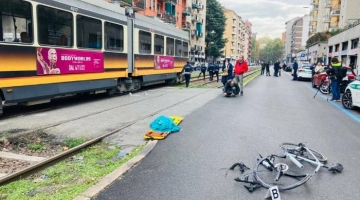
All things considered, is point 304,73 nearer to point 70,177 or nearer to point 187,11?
point 70,177

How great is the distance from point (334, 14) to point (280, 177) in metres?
60.4

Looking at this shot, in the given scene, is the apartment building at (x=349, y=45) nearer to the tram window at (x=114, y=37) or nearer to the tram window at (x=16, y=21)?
the tram window at (x=114, y=37)

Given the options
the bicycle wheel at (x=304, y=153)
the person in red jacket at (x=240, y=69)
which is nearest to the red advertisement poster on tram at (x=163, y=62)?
Answer: the person in red jacket at (x=240, y=69)

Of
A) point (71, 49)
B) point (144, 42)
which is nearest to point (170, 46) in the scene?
point (144, 42)

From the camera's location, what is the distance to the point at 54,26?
9844mm

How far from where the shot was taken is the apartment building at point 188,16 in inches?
1822

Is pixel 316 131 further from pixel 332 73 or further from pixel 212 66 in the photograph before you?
pixel 212 66

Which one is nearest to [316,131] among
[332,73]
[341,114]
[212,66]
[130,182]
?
[341,114]

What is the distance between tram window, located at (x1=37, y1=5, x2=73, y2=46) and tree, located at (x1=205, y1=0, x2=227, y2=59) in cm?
6029

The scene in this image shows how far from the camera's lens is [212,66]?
83.1 feet

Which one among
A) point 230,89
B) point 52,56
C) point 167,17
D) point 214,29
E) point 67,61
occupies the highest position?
point 214,29

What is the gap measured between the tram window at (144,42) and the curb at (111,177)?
1028 cm

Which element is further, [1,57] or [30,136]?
[1,57]

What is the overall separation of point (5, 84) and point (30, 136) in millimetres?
2402
